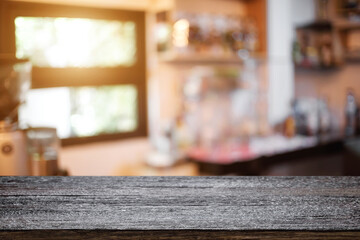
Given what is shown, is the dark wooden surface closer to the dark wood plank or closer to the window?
the dark wood plank

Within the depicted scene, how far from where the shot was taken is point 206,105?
12.3ft

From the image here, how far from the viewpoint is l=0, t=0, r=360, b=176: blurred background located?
311 centimetres

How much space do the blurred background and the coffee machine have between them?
780mm

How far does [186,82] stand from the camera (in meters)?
3.62

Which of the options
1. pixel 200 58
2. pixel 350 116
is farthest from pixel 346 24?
pixel 200 58

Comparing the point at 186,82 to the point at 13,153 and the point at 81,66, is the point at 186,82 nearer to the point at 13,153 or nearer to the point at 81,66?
the point at 81,66

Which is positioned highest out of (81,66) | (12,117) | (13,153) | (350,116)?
(81,66)

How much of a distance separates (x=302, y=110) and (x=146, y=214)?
371 cm

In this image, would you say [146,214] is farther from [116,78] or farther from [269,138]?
[269,138]

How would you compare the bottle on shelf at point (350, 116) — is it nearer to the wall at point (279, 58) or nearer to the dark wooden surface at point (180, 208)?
the wall at point (279, 58)

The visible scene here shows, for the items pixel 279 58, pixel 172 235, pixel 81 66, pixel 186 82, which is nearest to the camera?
pixel 172 235

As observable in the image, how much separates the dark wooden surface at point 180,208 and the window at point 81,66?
2.36m

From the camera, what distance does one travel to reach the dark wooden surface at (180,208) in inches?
24.7

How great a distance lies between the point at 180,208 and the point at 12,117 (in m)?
1.48
